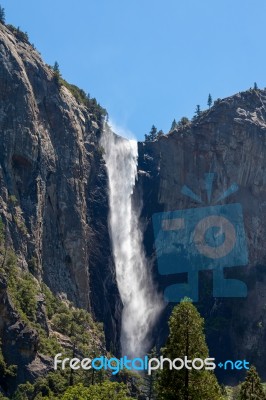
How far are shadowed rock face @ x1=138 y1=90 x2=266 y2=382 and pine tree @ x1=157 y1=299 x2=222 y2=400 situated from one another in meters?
45.5

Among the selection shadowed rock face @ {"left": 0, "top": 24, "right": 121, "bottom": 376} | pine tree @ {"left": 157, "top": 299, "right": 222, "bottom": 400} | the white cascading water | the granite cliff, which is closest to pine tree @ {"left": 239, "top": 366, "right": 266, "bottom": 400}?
pine tree @ {"left": 157, "top": 299, "right": 222, "bottom": 400}

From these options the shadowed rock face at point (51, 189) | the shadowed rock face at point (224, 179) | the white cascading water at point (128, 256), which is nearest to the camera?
the shadowed rock face at point (51, 189)

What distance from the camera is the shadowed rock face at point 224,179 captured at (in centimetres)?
6862

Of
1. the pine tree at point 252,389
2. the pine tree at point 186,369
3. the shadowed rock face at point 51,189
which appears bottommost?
the pine tree at point 252,389

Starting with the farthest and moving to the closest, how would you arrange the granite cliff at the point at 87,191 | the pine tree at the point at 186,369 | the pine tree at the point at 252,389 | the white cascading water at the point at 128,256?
the white cascading water at the point at 128,256 → the granite cliff at the point at 87,191 → the pine tree at the point at 252,389 → the pine tree at the point at 186,369

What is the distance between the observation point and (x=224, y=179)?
74.7 meters

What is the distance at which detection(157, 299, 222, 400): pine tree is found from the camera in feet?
71.2

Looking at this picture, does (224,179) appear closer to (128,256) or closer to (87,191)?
(128,256)

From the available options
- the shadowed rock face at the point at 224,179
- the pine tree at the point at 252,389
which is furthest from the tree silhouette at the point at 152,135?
the pine tree at the point at 252,389

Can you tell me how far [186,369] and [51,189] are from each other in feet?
131

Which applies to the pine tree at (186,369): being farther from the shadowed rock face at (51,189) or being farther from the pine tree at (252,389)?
the shadowed rock face at (51,189)

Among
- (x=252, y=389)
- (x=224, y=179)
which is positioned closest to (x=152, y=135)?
(x=224, y=179)

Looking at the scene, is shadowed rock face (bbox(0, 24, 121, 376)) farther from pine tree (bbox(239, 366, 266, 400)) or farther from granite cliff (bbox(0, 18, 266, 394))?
pine tree (bbox(239, 366, 266, 400))

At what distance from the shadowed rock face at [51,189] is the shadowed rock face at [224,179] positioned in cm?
848
